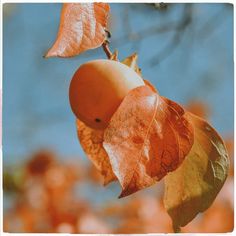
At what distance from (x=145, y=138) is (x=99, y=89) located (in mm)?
90

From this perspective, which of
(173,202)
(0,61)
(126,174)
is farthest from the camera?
(0,61)

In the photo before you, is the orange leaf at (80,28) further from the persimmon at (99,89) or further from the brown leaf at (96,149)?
the brown leaf at (96,149)

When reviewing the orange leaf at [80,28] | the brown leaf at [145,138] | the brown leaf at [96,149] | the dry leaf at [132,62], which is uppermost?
the orange leaf at [80,28]

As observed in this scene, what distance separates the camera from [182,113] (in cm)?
74

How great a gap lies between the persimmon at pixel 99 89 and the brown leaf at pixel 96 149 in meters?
0.14

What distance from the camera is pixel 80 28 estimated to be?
74 centimetres

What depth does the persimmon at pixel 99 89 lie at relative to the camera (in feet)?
2.33

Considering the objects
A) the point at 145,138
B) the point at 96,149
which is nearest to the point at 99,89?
the point at 145,138

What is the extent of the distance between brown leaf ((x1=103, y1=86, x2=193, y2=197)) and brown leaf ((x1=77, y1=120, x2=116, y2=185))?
0.17 meters

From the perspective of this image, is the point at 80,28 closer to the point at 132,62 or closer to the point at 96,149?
the point at 132,62

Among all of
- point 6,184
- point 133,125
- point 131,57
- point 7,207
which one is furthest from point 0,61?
point 7,207

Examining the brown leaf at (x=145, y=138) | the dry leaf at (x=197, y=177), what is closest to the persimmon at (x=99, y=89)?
the brown leaf at (x=145, y=138)

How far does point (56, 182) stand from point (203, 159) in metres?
1.60

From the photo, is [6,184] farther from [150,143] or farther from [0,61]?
[150,143]
